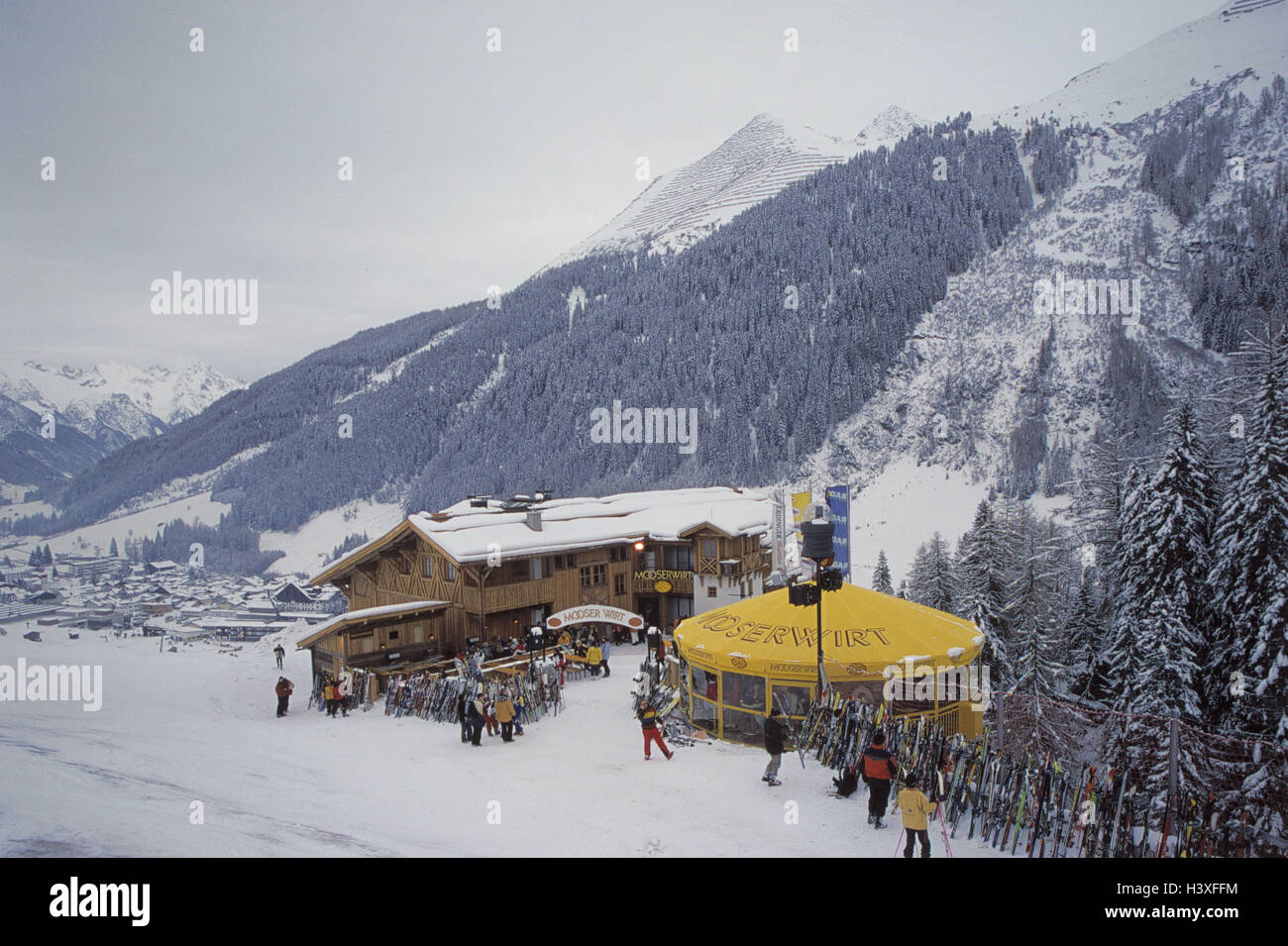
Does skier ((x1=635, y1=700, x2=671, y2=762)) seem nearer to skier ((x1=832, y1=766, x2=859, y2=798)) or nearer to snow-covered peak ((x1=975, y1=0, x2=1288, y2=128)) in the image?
skier ((x1=832, y1=766, x2=859, y2=798))

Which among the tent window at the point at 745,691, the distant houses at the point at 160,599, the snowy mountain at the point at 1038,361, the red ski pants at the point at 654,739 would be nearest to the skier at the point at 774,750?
the red ski pants at the point at 654,739

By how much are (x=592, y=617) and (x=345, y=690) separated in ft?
30.6

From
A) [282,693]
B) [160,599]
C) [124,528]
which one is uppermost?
[282,693]

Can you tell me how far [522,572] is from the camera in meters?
28.3

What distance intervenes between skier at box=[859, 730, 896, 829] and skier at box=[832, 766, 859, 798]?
1016 mm

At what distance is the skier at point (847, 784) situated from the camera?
36.3ft

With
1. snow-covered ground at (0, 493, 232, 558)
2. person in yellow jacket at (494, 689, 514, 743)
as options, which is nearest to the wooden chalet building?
person in yellow jacket at (494, 689, 514, 743)

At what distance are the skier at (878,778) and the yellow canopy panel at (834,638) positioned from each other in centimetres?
426

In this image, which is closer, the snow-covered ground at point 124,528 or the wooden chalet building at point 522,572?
the wooden chalet building at point 522,572

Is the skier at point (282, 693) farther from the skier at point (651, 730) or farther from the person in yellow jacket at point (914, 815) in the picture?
the person in yellow jacket at point (914, 815)

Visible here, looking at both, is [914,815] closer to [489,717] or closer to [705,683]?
[705,683]

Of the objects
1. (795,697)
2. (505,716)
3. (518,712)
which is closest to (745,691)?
(795,697)

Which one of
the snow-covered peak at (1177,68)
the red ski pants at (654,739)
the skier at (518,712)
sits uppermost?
the snow-covered peak at (1177,68)

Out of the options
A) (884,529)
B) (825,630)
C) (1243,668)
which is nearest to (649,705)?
(825,630)
